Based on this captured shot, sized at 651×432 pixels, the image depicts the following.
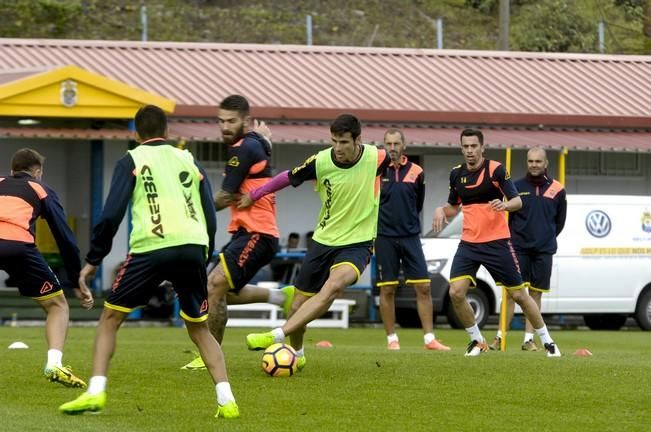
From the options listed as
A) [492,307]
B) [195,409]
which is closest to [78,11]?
[492,307]

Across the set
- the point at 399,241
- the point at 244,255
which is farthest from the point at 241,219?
the point at 399,241

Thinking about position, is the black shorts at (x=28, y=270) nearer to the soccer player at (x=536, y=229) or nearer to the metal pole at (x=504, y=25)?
the soccer player at (x=536, y=229)

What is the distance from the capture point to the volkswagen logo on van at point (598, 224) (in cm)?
2423

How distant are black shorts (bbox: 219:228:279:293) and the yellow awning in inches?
485

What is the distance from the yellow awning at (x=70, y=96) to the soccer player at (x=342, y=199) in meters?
12.7

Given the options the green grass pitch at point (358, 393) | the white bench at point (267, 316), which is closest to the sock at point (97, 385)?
the green grass pitch at point (358, 393)

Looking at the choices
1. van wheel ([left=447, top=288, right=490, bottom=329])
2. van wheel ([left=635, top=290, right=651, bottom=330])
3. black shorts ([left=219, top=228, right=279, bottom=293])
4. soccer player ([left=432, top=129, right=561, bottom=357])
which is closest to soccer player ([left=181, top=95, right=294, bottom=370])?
black shorts ([left=219, top=228, right=279, bottom=293])

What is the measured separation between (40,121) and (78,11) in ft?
67.4

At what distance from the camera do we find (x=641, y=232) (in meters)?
24.6

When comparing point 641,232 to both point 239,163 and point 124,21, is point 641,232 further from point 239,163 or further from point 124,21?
point 124,21

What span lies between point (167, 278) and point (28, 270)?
2788 mm

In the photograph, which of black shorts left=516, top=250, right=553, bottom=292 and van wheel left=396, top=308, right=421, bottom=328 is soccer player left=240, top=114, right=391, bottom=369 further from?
van wheel left=396, top=308, right=421, bottom=328

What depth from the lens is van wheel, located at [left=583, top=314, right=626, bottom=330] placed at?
25.9 m

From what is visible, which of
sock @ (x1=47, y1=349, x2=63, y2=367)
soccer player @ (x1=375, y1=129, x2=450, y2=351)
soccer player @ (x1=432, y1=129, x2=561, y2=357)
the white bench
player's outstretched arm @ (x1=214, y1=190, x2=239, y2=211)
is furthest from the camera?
the white bench
